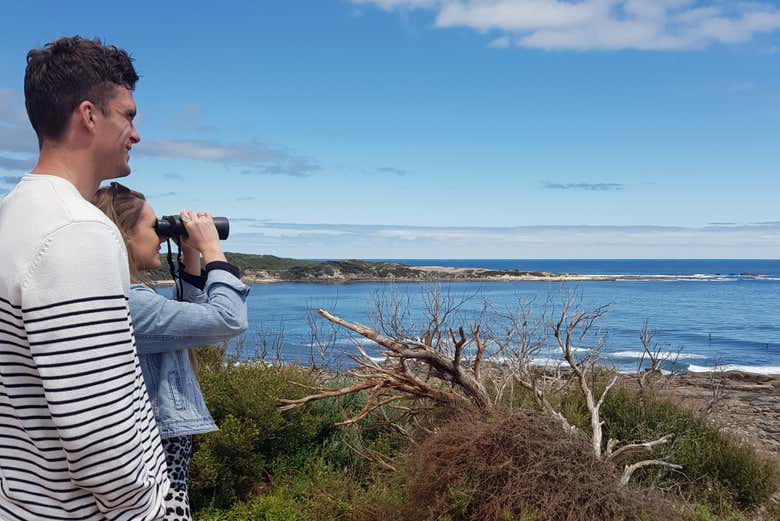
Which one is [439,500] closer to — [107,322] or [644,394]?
[107,322]

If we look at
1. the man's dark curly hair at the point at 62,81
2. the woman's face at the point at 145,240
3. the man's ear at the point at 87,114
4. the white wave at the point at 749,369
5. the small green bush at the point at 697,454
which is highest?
the man's dark curly hair at the point at 62,81

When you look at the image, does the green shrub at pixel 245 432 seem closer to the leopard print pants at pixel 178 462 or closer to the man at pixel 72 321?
the leopard print pants at pixel 178 462

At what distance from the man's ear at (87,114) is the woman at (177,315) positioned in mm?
602

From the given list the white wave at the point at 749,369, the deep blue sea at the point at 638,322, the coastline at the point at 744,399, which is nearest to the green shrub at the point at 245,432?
the deep blue sea at the point at 638,322

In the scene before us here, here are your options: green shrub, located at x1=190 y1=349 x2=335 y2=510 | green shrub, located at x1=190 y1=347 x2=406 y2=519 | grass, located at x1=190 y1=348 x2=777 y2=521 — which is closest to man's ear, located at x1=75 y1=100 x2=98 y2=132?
grass, located at x1=190 y1=348 x2=777 y2=521

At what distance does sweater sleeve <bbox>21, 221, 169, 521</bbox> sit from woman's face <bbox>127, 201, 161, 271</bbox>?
92cm

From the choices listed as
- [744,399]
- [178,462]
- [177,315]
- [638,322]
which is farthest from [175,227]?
[638,322]

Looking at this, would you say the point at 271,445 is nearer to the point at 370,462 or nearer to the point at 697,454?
the point at 370,462

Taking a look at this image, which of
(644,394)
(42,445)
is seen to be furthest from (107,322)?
(644,394)

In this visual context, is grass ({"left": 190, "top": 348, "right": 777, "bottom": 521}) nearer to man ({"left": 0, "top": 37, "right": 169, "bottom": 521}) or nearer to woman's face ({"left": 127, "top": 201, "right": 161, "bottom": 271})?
woman's face ({"left": 127, "top": 201, "right": 161, "bottom": 271})

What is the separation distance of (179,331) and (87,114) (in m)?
0.70

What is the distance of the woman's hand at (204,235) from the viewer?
6.15ft

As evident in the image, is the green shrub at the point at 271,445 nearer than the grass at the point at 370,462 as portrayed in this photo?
No

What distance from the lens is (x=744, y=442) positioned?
21.9 feet
